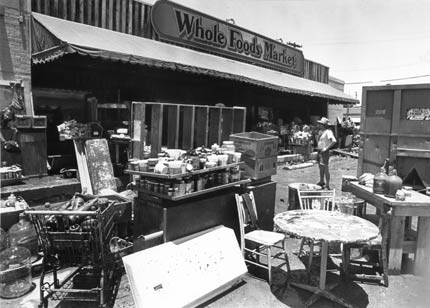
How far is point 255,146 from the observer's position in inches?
205

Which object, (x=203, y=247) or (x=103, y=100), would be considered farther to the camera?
(x=103, y=100)

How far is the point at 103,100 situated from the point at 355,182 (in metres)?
5.94

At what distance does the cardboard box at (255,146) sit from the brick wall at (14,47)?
4.05 metres

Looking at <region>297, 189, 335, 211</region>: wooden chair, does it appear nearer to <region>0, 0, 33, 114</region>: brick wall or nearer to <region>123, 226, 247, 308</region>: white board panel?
<region>123, 226, 247, 308</region>: white board panel

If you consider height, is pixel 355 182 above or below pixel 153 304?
above

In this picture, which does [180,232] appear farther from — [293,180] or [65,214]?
[293,180]

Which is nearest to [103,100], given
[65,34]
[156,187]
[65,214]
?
[65,34]

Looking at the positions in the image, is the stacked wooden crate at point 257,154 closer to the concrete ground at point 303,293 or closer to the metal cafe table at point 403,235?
the concrete ground at point 303,293

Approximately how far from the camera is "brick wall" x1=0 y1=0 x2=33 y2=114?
6.02 m

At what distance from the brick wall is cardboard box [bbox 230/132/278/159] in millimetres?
4055

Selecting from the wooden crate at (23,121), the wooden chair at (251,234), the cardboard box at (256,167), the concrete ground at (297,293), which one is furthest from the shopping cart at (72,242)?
the wooden crate at (23,121)

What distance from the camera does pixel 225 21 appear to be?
11922 millimetres

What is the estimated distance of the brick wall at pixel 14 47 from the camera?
602 centimetres

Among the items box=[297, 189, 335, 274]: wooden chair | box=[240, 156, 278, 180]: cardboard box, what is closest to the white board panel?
box=[240, 156, 278, 180]: cardboard box
